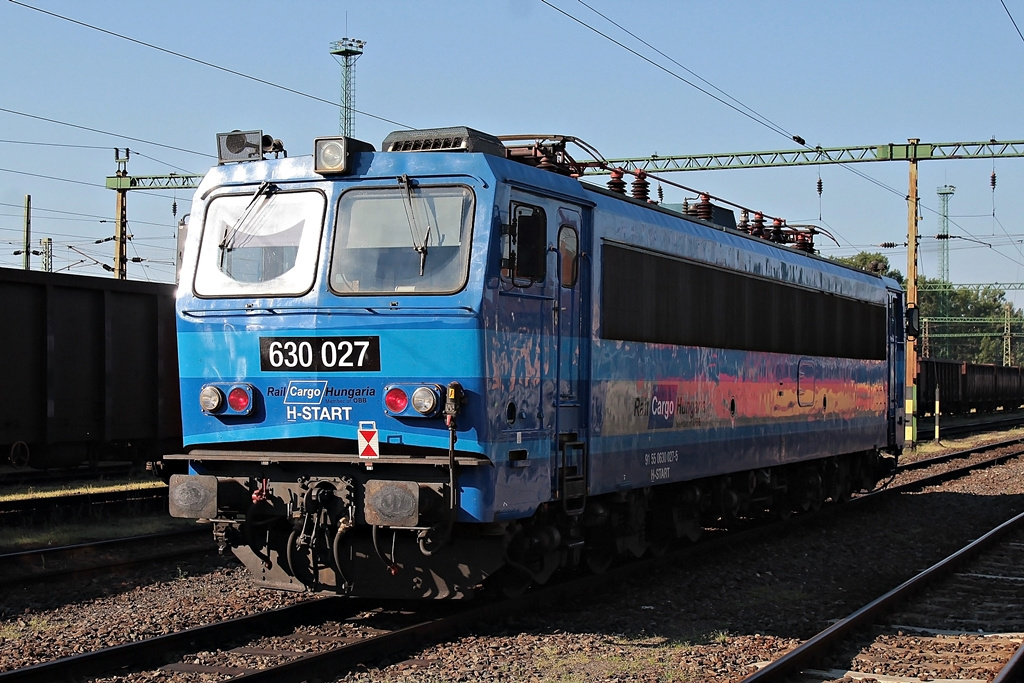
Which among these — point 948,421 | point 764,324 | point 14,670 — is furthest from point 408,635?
point 948,421

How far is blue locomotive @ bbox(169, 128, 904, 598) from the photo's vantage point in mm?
8164

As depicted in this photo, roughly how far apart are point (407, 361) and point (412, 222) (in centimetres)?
98

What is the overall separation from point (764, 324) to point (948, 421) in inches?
1555

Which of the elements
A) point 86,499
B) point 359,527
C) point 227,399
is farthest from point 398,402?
point 86,499

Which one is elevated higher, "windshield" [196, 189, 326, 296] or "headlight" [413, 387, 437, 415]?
"windshield" [196, 189, 326, 296]

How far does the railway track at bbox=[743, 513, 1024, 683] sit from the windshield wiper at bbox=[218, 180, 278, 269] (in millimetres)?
4748

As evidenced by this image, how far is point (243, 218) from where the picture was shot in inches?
351

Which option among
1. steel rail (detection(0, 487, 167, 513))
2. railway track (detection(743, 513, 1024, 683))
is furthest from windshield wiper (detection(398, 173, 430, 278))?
steel rail (detection(0, 487, 167, 513))

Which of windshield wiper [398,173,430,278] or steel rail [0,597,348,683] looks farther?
windshield wiper [398,173,430,278]

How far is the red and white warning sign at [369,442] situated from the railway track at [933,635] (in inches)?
112

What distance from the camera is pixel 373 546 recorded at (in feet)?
28.0

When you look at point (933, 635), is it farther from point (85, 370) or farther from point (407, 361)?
point (85, 370)

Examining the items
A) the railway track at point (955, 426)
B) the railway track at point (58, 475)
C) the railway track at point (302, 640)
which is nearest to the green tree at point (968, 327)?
the railway track at point (955, 426)

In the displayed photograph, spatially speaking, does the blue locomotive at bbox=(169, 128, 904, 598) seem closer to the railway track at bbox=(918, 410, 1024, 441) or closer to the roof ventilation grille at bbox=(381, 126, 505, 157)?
the roof ventilation grille at bbox=(381, 126, 505, 157)
